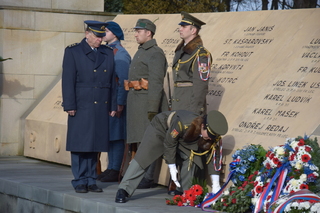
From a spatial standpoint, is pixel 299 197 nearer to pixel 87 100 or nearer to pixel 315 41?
pixel 87 100

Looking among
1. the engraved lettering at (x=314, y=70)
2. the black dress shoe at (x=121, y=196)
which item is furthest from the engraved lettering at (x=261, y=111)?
the black dress shoe at (x=121, y=196)

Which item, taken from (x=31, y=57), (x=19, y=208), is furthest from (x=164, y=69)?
(x=31, y=57)

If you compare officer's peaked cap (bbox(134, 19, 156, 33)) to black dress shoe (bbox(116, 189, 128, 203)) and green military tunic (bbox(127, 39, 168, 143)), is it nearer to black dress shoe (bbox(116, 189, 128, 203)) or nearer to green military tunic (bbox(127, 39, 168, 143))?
green military tunic (bbox(127, 39, 168, 143))

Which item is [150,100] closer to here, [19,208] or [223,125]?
[223,125]

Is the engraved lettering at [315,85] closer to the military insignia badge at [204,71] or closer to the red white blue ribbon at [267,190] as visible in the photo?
the military insignia badge at [204,71]

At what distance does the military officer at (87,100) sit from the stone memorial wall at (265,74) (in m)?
1.41

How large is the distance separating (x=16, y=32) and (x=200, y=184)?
5851 millimetres

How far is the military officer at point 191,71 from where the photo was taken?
7.33m

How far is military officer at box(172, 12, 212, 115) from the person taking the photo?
24.1 ft

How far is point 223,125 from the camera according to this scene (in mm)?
6719

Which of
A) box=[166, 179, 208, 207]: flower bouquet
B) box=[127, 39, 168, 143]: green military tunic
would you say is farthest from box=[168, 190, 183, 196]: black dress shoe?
box=[127, 39, 168, 143]: green military tunic

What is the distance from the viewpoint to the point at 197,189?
22.0 ft

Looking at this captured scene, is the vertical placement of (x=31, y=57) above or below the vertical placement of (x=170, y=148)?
above

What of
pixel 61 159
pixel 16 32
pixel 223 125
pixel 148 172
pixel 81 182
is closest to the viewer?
pixel 223 125
